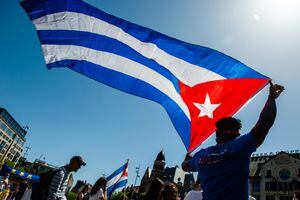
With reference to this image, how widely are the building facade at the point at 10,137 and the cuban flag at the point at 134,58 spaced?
263ft

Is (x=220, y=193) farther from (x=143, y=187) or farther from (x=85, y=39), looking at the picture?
(x=143, y=187)

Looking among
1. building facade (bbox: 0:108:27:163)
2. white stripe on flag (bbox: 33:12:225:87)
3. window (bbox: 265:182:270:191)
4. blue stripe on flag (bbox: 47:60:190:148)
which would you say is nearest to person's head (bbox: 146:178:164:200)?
blue stripe on flag (bbox: 47:60:190:148)

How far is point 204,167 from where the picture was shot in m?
2.52

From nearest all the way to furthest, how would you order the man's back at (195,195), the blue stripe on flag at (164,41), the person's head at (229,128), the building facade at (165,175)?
the person's head at (229,128) < the blue stripe on flag at (164,41) < the man's back at (195,195) < the building facade at (165,175)

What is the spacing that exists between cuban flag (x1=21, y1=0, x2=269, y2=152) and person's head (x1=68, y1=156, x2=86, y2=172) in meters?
1.63

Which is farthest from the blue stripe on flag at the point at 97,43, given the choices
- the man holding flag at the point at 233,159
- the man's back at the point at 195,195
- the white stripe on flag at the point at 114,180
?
the white stripe on flag at the point at 114,180

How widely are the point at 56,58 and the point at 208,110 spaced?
10.4 ft

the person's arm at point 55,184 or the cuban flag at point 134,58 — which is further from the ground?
the cuban flag at point 134,58

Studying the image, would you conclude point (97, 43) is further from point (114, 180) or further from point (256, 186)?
point (256, 186)

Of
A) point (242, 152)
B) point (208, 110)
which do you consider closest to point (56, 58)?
point (208, 110)

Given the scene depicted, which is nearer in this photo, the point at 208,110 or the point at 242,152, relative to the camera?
the point at 242,152

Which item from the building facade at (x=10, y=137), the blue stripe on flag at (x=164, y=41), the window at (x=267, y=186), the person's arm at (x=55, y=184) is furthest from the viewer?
the building facade at (x=10, y=137)

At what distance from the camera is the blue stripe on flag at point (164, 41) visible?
4.64 metres

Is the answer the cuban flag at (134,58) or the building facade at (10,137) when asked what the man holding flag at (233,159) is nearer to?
the cuban flag at (134,58)
